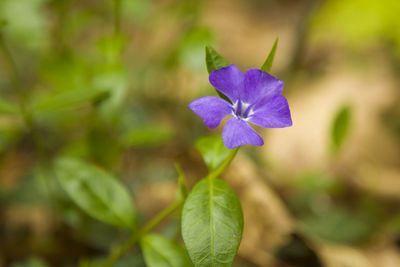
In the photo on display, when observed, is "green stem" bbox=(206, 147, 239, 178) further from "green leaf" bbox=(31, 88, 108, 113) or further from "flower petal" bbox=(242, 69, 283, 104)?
"green leaf" bbox=(31, 88, 108, 113)

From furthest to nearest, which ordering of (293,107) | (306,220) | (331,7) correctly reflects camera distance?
(331,7)
(293,107)
(306,220)

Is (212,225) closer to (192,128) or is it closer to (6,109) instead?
(6,109)

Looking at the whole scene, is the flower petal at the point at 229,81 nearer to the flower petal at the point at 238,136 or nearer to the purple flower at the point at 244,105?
the purple flower at the point at 244,105

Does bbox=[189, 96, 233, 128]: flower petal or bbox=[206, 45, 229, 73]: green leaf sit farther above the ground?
bbox=[206, 45, 229, 73]: green leaf

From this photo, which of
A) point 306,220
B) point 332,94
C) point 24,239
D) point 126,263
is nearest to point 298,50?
point 332,94

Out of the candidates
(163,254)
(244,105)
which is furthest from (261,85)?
(163,254)

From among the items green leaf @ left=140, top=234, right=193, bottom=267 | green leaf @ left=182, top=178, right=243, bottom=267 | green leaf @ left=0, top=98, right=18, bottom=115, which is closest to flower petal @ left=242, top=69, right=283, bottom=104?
green leaf @ left=182, top=178, right=243, bottom=267

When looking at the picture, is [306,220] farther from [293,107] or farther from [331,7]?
[331,7]
